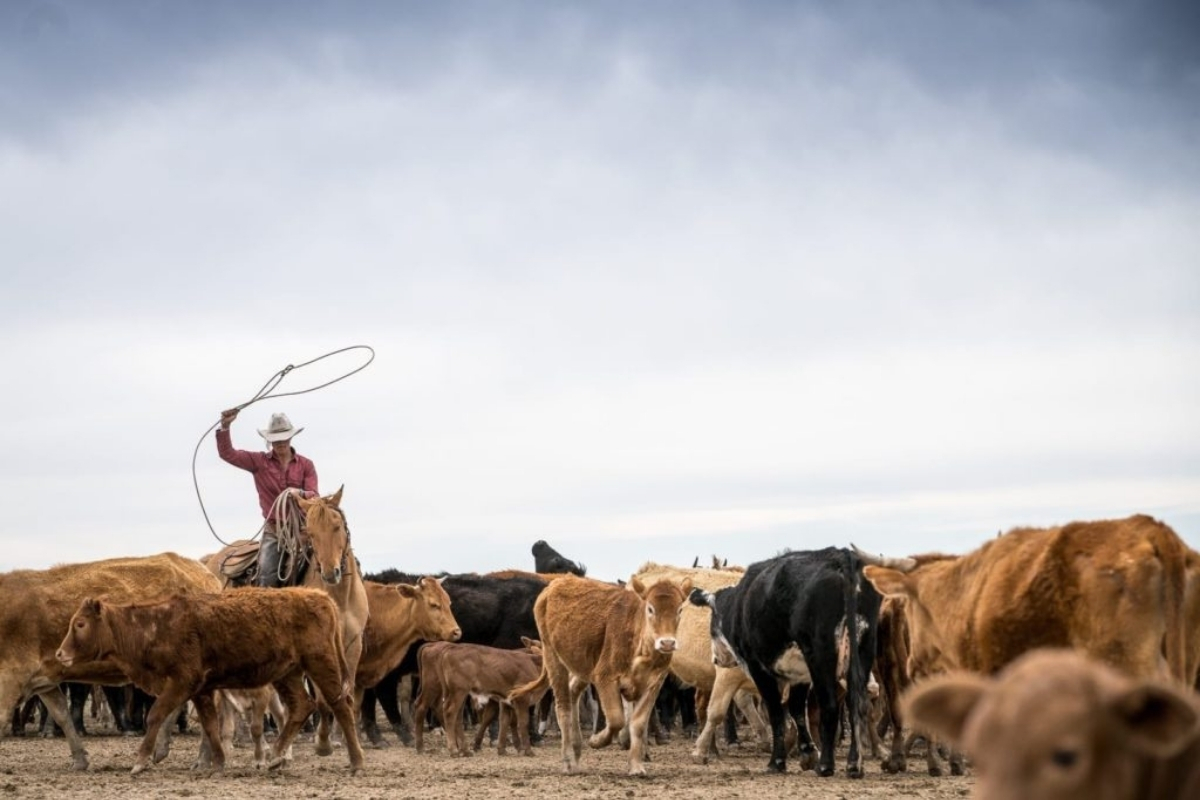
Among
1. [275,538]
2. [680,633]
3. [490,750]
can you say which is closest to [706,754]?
[680,633]

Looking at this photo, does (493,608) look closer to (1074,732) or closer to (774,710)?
(774,710)

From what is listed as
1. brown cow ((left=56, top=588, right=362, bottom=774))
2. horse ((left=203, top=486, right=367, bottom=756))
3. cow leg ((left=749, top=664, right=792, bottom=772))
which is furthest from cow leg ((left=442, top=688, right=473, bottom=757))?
cow leg ((left=749, top=664, right=792, bottom=772))

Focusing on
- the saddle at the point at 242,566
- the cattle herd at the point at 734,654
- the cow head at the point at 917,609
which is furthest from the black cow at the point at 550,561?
the cow head at the point at 917,609

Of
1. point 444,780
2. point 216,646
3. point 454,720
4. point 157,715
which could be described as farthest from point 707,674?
point 157,715

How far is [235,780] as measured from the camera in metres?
13.6

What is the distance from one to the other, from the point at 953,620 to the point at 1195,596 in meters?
1.32

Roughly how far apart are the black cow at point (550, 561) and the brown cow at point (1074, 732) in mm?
24876

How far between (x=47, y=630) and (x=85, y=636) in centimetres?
126

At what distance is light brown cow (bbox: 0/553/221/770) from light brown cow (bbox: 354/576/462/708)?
334cm

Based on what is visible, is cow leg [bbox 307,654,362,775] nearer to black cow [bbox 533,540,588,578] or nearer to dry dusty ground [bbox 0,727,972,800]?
dry dusty ground [bbox 0,727,972,800]

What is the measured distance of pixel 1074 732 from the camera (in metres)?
3.60

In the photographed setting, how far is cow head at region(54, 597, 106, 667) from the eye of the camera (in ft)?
46.9

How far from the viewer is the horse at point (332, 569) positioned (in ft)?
49.8

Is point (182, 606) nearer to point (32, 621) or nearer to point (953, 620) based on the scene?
point (32, 621)
